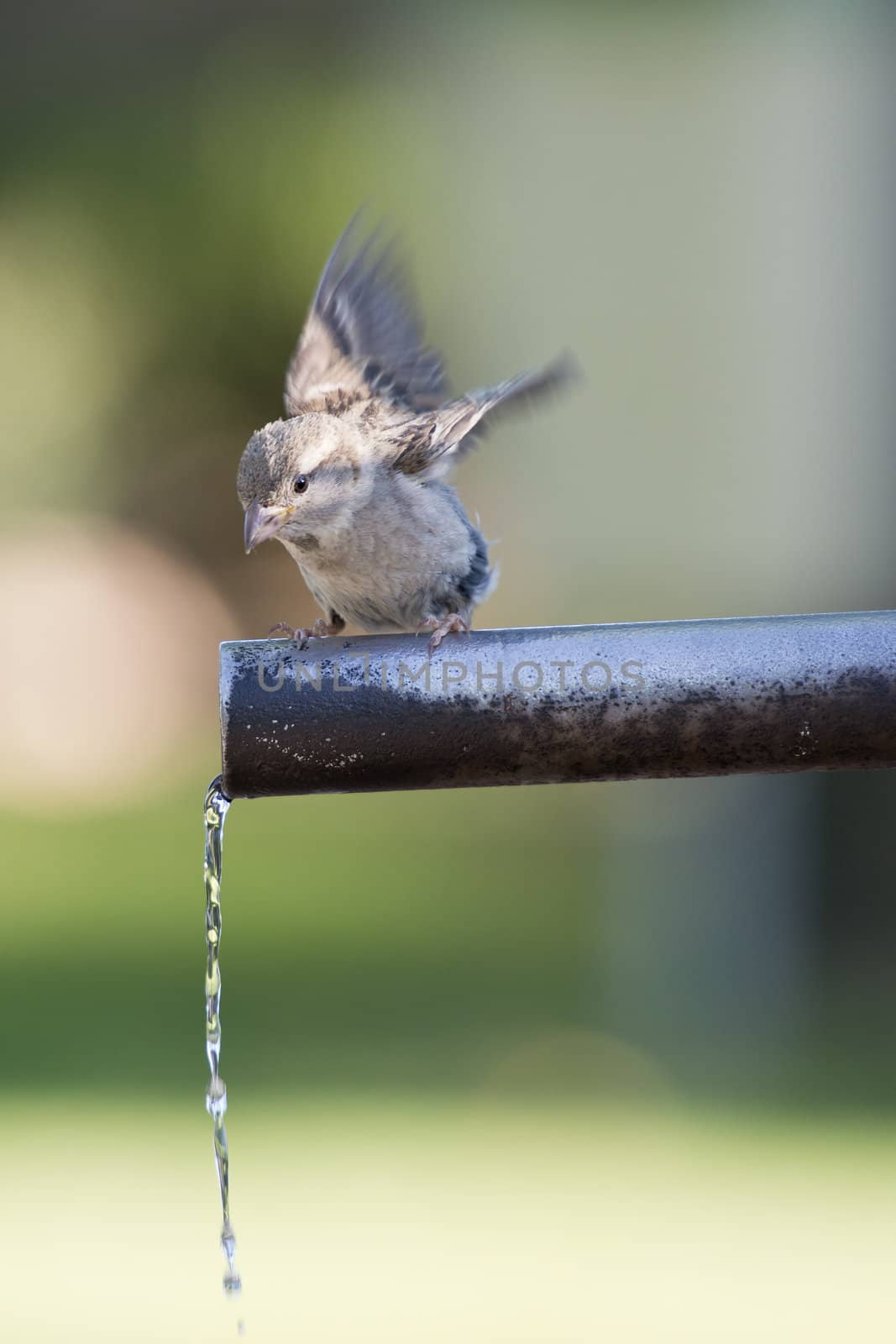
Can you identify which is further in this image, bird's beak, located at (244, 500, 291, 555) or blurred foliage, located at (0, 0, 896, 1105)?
blurred foliage, located at (0, 0, 896, 1105)

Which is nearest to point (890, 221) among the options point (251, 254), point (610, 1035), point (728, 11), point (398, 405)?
point (728, 11)

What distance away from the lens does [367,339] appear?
293 centimetres

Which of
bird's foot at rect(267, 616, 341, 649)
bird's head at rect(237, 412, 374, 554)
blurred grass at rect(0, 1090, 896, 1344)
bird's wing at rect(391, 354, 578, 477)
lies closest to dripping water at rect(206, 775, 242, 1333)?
bird's foot at rect(267, 616, 341, 649)

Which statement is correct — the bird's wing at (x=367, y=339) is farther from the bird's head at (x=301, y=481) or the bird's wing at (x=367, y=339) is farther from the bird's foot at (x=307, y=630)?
the bird's foot at (x=307, y=630)

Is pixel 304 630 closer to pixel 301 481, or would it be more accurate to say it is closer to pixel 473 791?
pixel 301 481

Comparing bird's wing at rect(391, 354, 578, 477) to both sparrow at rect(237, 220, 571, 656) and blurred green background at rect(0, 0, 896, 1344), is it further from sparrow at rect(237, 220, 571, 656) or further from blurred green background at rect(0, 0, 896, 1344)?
blurred green background at rect(0, 0, 896, 1344)

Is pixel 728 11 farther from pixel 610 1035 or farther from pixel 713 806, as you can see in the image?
pixel 610 1035

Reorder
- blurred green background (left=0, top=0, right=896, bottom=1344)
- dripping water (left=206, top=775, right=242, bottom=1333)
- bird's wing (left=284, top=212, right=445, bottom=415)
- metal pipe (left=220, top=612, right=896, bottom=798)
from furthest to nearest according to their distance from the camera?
blurred green background (left=0, top=0, right=896, bottom=1344) → bird's wing (left=284, top=212, right=445, bottom=415) → dripping water (left=206, top=775, right=242, bottom=1333) → metal pipe (left=220, top=612, right=896, bottom=798)

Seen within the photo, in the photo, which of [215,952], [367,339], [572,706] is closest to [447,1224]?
[215,952]

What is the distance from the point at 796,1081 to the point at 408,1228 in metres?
1.54

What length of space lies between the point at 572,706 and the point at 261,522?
3.19ft

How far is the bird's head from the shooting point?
2480mm

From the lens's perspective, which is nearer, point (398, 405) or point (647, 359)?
point (398, 405)

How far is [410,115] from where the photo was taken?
9.60 meters
